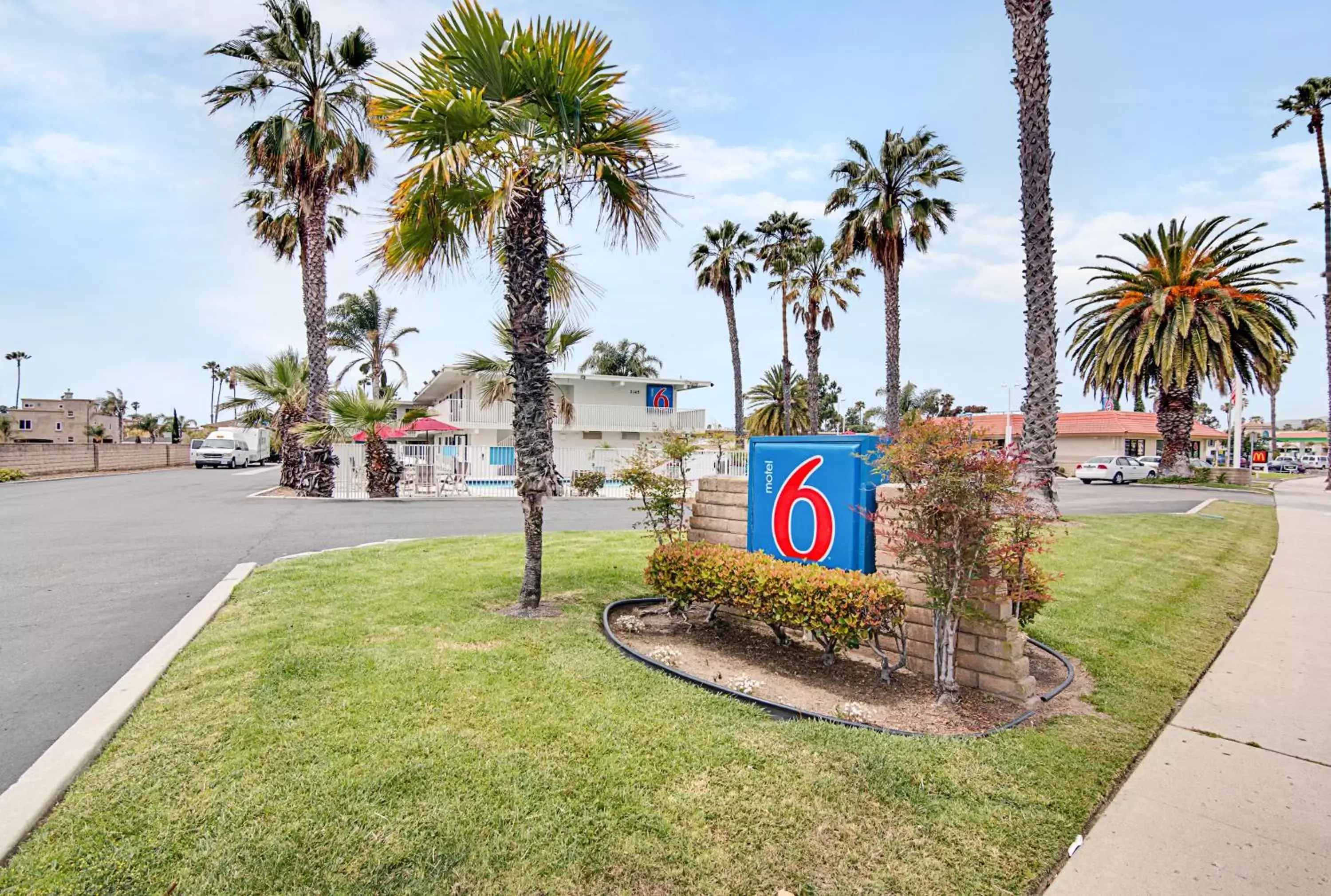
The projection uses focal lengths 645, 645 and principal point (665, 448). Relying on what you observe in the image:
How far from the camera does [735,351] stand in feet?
112

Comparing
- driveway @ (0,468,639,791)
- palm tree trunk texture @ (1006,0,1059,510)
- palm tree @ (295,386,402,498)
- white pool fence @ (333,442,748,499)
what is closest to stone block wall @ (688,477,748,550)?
driveway @ (0,468,639,791)

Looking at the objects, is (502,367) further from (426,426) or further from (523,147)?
(523,147)

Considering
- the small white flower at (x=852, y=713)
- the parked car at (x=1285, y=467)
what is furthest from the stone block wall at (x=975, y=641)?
the parked car at (x=1285, y=467)

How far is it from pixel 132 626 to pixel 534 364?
4.23m

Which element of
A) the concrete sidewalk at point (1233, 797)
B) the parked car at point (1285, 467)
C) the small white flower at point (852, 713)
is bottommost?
the parked car at point (1285, 467)

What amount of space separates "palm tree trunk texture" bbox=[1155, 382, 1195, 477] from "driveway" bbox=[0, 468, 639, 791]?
2421cm

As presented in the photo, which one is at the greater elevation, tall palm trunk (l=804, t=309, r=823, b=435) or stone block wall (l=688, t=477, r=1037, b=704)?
tall palm trunk (l=804, t=309, r=823, b=435)

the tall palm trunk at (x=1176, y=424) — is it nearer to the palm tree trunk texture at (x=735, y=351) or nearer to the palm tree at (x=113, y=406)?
the palm tree trunk texture at (x=735, y=351)

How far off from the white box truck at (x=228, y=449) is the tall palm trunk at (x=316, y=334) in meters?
21.0

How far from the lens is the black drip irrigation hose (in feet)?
11.7

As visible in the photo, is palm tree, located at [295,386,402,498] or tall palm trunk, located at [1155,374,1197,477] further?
tall palm trunk, located at [1155,374,1197,477]

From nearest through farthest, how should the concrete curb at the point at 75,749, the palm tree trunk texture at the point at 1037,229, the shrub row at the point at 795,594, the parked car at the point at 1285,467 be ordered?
1. the concrete curb at the point at 75,749
2. the shrub row at the point at 795,594
3. the palm tree trunk texture at the point at 1037,229
4. the parked car at the point at 1285,467

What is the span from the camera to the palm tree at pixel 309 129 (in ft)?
55.3

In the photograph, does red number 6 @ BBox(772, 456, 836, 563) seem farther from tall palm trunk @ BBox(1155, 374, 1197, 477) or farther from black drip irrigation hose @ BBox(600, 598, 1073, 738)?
tall palm trunk @ BBox(1155, 374, 1197, 477)
